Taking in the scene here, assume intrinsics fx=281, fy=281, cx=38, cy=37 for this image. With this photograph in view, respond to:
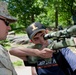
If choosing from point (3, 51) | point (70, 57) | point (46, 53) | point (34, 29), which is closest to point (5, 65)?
point (3, 51)

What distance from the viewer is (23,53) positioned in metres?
3.43

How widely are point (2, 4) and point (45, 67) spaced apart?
1.24 metres

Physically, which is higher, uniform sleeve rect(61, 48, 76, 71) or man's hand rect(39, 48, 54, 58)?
man's hand rect(39, 48, 54, 58)

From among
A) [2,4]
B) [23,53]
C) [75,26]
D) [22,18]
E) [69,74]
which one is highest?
[2,4]

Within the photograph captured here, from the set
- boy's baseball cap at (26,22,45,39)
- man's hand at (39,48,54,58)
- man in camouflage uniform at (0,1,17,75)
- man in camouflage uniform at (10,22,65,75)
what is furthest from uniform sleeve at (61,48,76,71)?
man in camouflage uniform at (0,1,17,75)

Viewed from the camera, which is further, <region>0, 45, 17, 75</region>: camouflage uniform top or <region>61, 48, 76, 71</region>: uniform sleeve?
<region>61, 48, 76, 71</region>: uniform sleeve

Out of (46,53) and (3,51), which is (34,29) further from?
(3,51)

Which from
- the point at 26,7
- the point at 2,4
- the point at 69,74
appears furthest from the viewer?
the point at 26,7

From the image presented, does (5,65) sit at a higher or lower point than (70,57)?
higher

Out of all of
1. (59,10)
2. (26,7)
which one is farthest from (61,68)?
(26,7)

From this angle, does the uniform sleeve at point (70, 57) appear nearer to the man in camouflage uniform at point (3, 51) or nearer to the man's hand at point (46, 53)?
the man's hand at point (46, 53)

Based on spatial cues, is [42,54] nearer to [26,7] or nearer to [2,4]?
[2,4]

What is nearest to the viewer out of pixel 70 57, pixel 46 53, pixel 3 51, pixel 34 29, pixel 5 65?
pixel 5 65

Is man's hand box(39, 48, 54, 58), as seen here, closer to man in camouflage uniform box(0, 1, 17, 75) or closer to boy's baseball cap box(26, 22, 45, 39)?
man in camouflage uniform box(0, 1, 17, 75)
